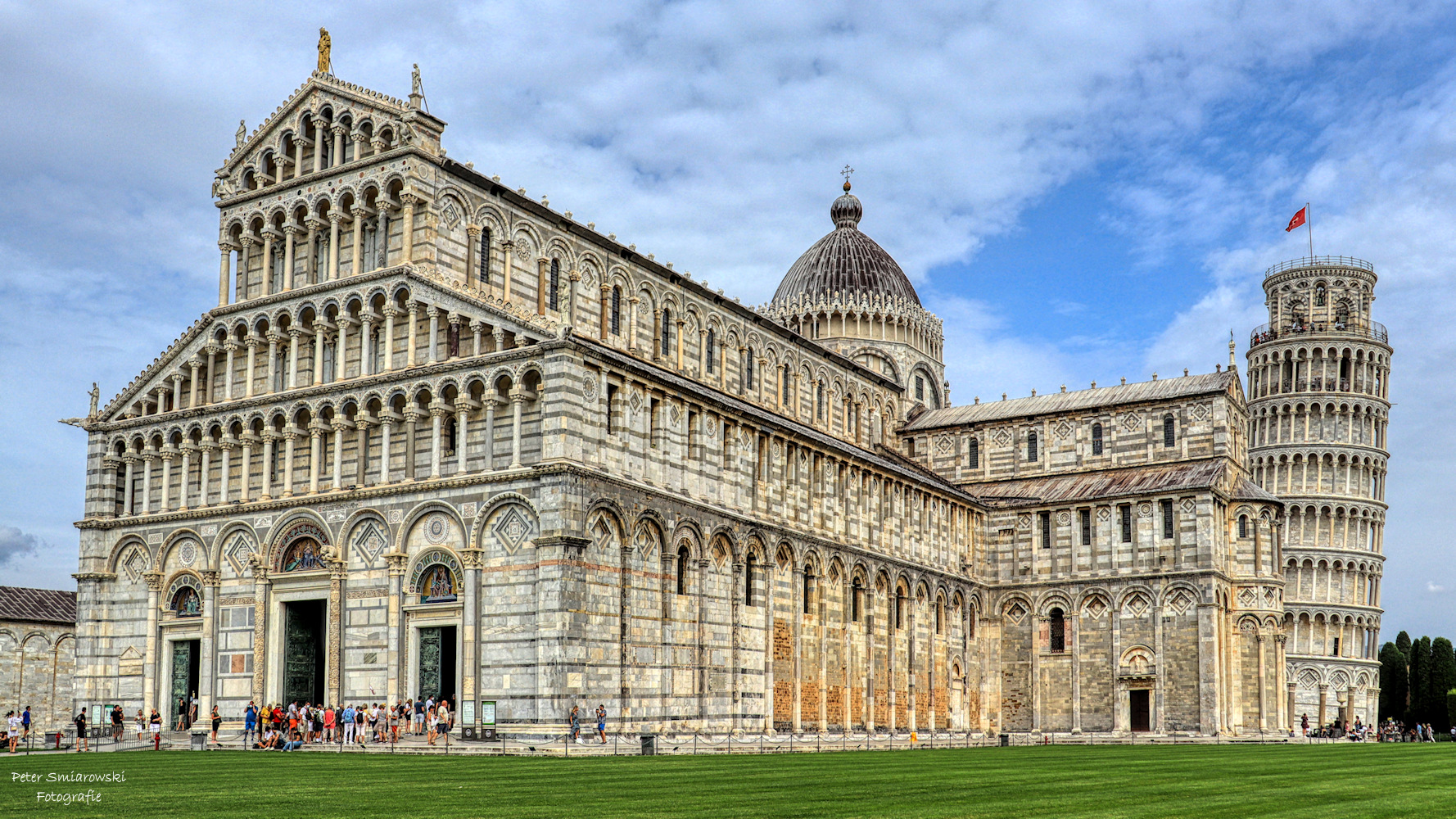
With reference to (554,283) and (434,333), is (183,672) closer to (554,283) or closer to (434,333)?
(434,333)

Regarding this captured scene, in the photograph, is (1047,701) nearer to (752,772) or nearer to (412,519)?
(412,519)

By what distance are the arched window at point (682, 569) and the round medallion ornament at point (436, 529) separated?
7.78m

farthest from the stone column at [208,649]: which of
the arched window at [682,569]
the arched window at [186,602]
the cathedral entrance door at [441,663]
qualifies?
the arched window at [682,569]

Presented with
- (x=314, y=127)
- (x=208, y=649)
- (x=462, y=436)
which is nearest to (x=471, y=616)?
(x=462, y=436)

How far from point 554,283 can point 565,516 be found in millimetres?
13710

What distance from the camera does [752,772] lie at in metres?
27.8

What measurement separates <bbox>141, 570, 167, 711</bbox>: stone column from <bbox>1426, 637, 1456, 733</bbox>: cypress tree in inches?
3315

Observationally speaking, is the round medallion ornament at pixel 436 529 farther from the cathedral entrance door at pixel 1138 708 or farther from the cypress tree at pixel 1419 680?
the cypress tree at pixel 1419 680

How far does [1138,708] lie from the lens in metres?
66.9

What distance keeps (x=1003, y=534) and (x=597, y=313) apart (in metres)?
28.2

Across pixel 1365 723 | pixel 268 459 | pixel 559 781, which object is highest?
pixel 268 459

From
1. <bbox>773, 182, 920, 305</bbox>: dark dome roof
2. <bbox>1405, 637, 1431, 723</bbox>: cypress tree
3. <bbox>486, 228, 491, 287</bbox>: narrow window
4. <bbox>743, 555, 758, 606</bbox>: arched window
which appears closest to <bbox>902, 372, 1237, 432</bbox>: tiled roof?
<bbox>773, 182, 920, 305</bbox>: dark dome roof

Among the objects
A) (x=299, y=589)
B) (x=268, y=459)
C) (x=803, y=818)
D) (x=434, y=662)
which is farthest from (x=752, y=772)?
(x=268, y=459)

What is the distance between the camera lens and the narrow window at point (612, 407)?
44000 mm
